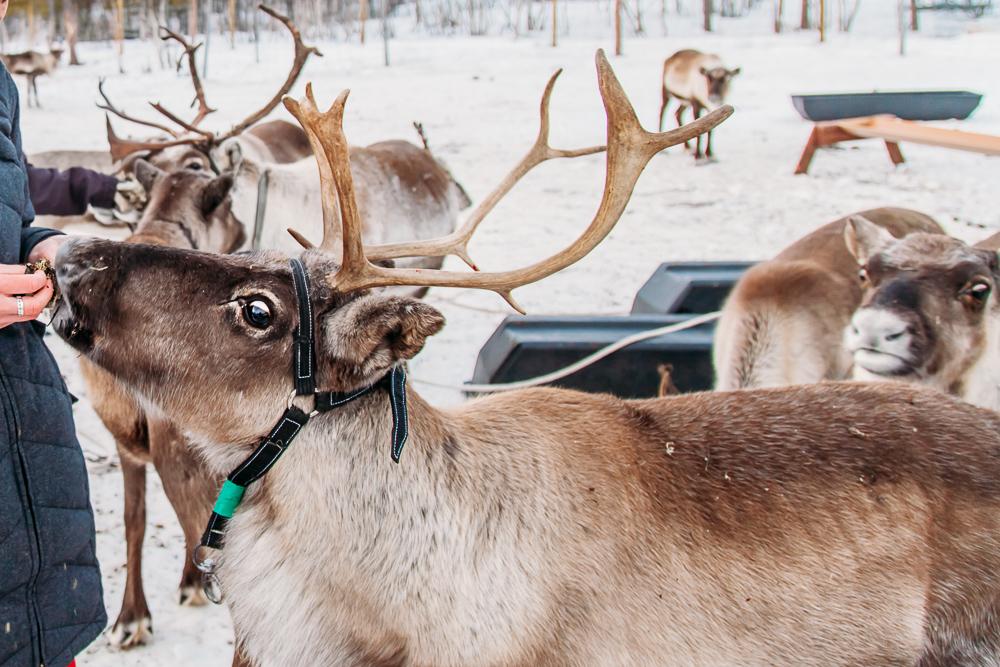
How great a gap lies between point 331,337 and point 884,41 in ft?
67.1

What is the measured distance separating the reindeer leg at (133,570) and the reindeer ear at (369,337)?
1.44 metres

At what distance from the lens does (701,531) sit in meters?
1.77

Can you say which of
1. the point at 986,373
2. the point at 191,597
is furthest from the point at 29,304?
the point at 986,373

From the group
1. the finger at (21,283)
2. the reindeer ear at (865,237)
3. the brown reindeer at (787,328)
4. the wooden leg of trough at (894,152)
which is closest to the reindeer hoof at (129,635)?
the finger at (21,283)

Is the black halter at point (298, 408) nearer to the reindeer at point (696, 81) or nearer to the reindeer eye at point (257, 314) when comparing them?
the reindeer eye at point (257, 314)

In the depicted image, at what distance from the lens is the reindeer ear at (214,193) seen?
3836 millimetres

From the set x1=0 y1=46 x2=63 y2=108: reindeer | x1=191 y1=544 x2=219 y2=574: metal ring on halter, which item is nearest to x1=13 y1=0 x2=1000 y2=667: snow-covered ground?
x1=0 y1=46 x2=63 y2=108: reindeer

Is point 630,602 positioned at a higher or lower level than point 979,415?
lower

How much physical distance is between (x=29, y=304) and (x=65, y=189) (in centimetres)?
121

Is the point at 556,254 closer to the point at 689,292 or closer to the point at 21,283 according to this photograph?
the point at 21,283

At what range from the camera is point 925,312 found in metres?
2.87

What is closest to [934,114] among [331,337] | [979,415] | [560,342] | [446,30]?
[560,342]

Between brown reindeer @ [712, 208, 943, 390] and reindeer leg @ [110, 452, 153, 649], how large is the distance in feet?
6.69

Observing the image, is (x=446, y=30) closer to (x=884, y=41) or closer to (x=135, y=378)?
(x=884, y=41)
